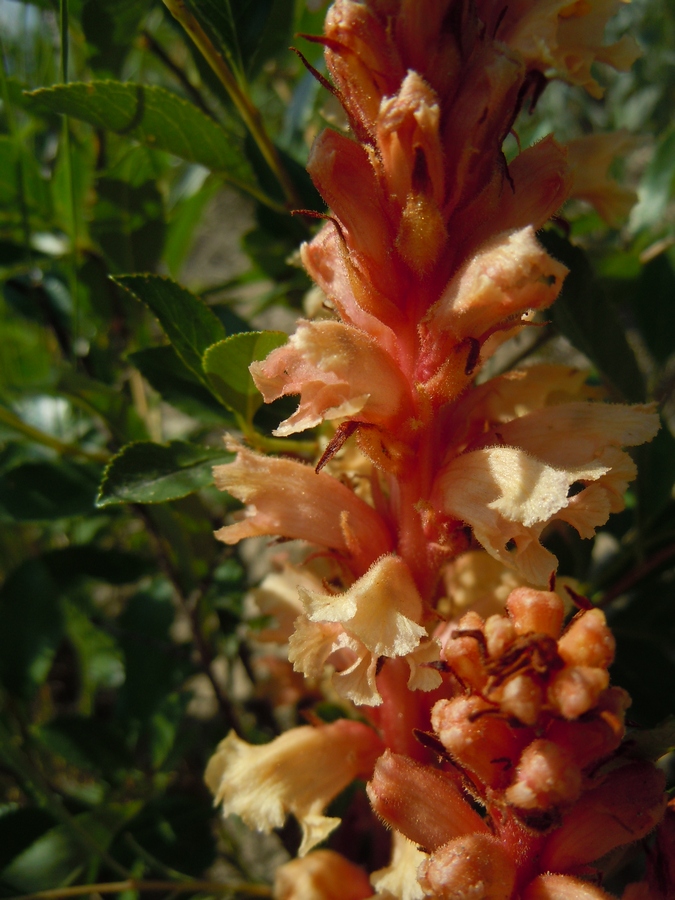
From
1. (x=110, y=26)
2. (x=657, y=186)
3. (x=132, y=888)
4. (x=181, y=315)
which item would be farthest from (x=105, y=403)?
(x=657, y=186)

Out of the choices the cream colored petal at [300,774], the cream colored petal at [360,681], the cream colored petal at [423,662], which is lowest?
the cream colored petal at [300,774]

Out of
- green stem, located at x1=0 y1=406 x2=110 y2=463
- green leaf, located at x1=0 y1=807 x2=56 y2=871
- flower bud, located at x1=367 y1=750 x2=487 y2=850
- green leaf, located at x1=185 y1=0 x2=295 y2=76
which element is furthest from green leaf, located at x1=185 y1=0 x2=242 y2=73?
green leaf, located at x1=0 y1=807 x2=56 y2=871

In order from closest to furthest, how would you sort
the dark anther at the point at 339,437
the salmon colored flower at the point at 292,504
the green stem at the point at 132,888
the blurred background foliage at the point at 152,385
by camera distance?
the dark anther at the point at 339,437
the salmon colored flower at the point at 292,504
the blurred background foliage at the point at 152,385
the green stem at the point at 132,888

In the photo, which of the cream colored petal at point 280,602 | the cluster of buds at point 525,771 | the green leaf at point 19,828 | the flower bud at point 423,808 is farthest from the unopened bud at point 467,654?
the green leaf at point 19,828

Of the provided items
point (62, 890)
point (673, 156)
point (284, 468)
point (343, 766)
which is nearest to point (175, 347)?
point (284, 468)

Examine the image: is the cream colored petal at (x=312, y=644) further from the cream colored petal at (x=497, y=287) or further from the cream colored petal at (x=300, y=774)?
the cream colored petal at (x=497, y=287)

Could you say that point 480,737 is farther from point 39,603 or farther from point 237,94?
point 39,603
